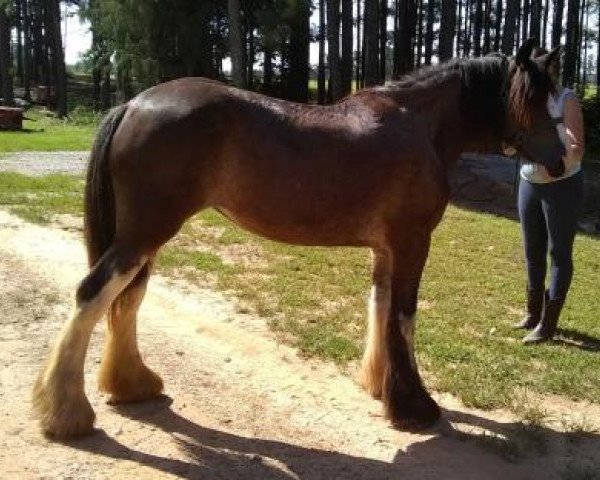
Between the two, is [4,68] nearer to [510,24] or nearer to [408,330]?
[510,24]

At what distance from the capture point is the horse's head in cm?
379

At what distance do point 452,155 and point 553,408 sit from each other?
1.76 metres

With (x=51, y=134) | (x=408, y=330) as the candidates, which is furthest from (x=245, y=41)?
(x=408, y=330)

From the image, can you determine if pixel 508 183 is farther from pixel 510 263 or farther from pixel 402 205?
pixel 402 205

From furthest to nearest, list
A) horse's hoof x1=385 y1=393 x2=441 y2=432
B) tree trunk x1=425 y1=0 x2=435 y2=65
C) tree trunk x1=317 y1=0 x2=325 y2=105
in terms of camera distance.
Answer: tree trunk x1=425 y1=0 x2=435 y2=65, tree trunk x1=317 y1=0 x2=325 y2=105, horse's hoof x1=385 y1=393 x2=441 y2=432

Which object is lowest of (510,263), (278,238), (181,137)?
→ (510,263)

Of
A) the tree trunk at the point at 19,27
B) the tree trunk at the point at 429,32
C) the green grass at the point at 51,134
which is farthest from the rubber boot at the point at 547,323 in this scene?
the tree trunk at the point at 19,27

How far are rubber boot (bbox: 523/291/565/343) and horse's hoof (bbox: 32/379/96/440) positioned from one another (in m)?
3.57

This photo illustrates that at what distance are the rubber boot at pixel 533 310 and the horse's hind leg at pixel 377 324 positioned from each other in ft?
6.93

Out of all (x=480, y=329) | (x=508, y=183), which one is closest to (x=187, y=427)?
(x=480, y=329)

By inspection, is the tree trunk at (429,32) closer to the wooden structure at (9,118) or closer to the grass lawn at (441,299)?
the wooden structure at (9,118)

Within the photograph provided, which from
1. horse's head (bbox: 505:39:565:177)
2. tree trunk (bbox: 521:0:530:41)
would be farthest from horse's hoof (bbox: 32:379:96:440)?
tree trunk (bbox: 521:0:530:41)

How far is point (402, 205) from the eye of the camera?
3.72m

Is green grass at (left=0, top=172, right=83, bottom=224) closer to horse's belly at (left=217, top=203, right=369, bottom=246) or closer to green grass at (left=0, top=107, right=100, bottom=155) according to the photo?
green grass at (left=0, top=107, right=100, bottom=155)
